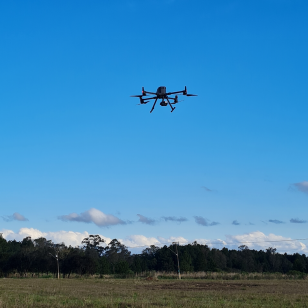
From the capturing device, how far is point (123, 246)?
165 m

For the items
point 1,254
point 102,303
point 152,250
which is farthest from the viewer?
point 152,250

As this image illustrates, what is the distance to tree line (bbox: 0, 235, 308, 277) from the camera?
9656 centimetres

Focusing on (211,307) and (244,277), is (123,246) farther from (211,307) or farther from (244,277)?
(211,307)

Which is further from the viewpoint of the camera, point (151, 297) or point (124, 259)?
point (124, 259)

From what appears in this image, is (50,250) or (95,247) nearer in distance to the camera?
(50,250)

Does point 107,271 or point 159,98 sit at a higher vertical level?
point 159,98

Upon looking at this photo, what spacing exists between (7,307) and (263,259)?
467 feet

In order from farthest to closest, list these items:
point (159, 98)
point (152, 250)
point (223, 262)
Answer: point (152, 250), point (223, 262), point (159, 98)

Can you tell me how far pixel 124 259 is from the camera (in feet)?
Result: 490

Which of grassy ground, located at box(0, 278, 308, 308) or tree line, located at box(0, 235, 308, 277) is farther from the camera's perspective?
tree line, located at box(0, 235, 308, 277)

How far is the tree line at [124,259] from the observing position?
96.6 meters

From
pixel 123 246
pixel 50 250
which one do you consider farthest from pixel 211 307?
pixel 123 246

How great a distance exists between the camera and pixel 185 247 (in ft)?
489

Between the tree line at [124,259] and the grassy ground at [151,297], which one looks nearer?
the grassy ground at [151,297]
